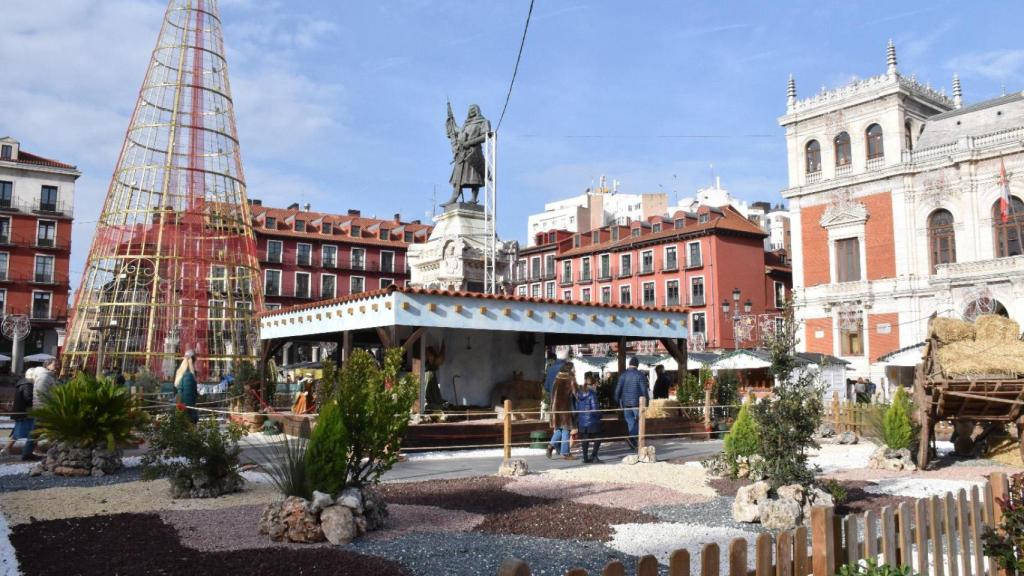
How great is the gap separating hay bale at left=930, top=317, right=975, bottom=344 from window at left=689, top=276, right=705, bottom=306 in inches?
1509

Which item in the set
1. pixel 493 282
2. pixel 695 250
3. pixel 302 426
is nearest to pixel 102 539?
pixel 302 426

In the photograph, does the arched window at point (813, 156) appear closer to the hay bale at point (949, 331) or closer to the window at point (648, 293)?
the window at point (648, 293)

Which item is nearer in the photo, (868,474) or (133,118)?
(868,474)

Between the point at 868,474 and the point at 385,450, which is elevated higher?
the point at 385,450

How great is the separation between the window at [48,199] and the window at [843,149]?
171 feet

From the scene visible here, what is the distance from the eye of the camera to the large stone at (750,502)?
803 cm

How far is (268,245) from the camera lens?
64.6m

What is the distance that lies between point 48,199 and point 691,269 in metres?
46.3

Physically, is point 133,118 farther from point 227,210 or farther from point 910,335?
point 910,335

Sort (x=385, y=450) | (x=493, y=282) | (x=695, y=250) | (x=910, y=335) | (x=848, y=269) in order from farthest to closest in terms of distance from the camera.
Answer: (x=695, y=250) → (x=848, y=269) → (x=910, y=335) → (x=493, y=282) → (x=385, y=450)

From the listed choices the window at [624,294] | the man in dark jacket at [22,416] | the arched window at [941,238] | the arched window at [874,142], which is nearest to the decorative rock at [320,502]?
the man in dark jacket at [22,416]

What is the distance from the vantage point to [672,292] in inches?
2110

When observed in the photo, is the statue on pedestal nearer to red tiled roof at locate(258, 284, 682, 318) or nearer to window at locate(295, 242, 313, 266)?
red tiled roof at locate(258, 284, 682, 318)

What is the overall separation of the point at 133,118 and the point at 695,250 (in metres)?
38.1
